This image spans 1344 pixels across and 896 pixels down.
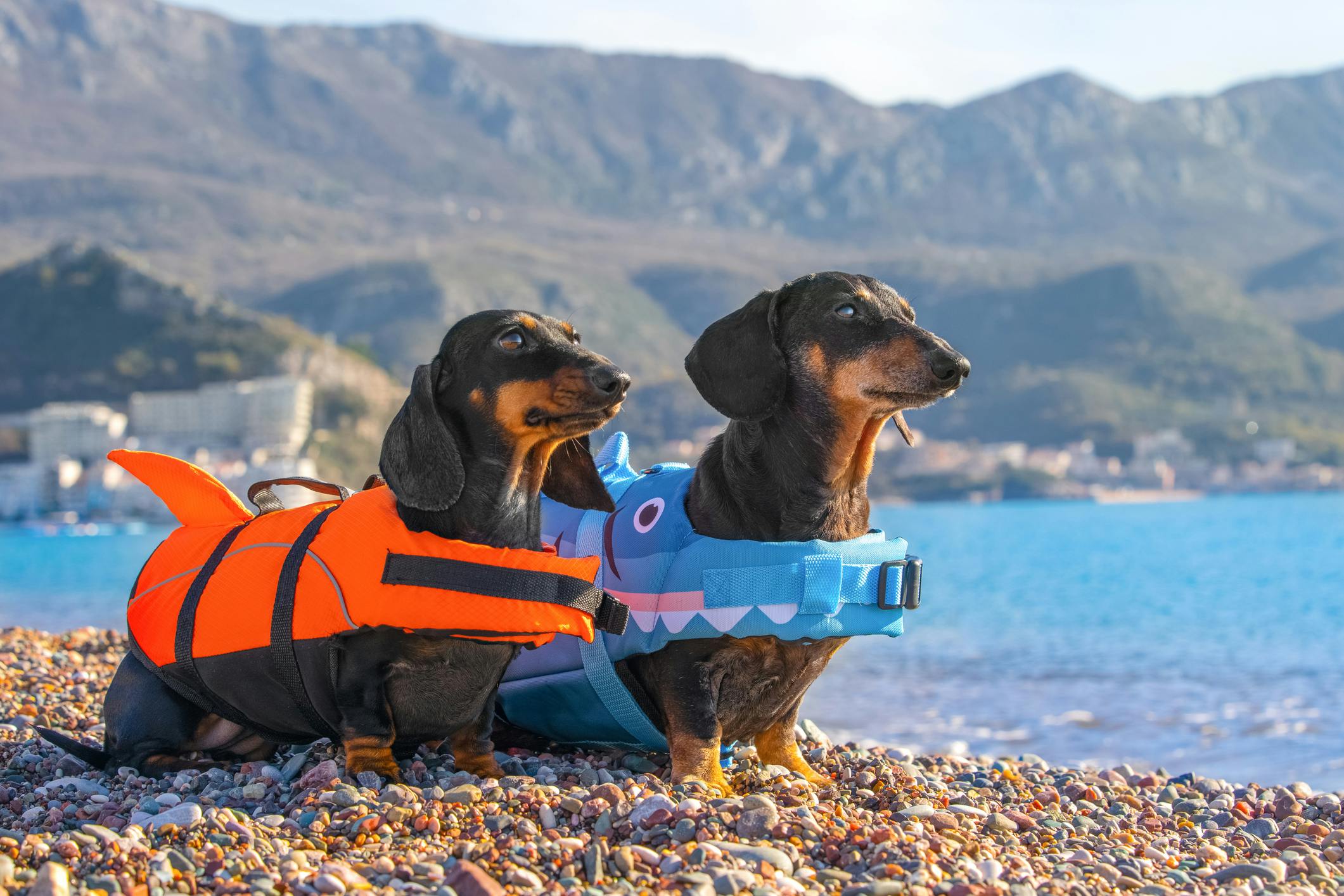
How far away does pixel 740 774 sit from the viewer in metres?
5.82

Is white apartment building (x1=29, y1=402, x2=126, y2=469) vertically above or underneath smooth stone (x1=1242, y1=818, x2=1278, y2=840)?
underneath

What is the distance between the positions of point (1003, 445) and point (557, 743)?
177 meters

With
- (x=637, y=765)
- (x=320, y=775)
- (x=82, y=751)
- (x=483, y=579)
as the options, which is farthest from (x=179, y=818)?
A: (x=637, y=765)

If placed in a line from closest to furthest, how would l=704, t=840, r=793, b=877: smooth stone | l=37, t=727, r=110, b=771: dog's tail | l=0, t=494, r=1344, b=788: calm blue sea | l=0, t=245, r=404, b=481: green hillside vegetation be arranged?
l=704, t=840, r=793, b=877: smooth stone → l=37, t=727, r=110, b=771: dog's tail → l=0, t=494, r=1344, b=788: calm blue sea → l=0, t=245, r=404, b=481: green hillside vegetation

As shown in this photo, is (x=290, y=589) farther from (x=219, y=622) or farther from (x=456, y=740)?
(x=456, y=740)

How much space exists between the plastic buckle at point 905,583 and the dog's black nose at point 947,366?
0.83m

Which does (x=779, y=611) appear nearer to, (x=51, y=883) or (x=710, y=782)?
(x=710, y=782)

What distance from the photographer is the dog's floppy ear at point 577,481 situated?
588cm

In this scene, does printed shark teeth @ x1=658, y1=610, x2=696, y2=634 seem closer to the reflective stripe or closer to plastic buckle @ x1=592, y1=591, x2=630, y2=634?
plastic buckle @ x1=592, y1=591, x2=630, y2=634

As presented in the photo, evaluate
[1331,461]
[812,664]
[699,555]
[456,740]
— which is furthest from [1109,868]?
[1331,461]

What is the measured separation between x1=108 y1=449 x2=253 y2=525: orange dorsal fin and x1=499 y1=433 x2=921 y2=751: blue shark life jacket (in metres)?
1.42

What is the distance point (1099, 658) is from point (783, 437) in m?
19.8

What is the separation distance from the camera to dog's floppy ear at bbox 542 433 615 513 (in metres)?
5.88

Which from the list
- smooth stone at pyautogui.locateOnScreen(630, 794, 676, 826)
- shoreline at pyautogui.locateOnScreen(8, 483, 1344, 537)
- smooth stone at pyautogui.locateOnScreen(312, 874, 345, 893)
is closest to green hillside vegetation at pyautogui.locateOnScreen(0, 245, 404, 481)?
shoreline at pyautogui.locateOnScreen(8, 483, 1344, 537)
